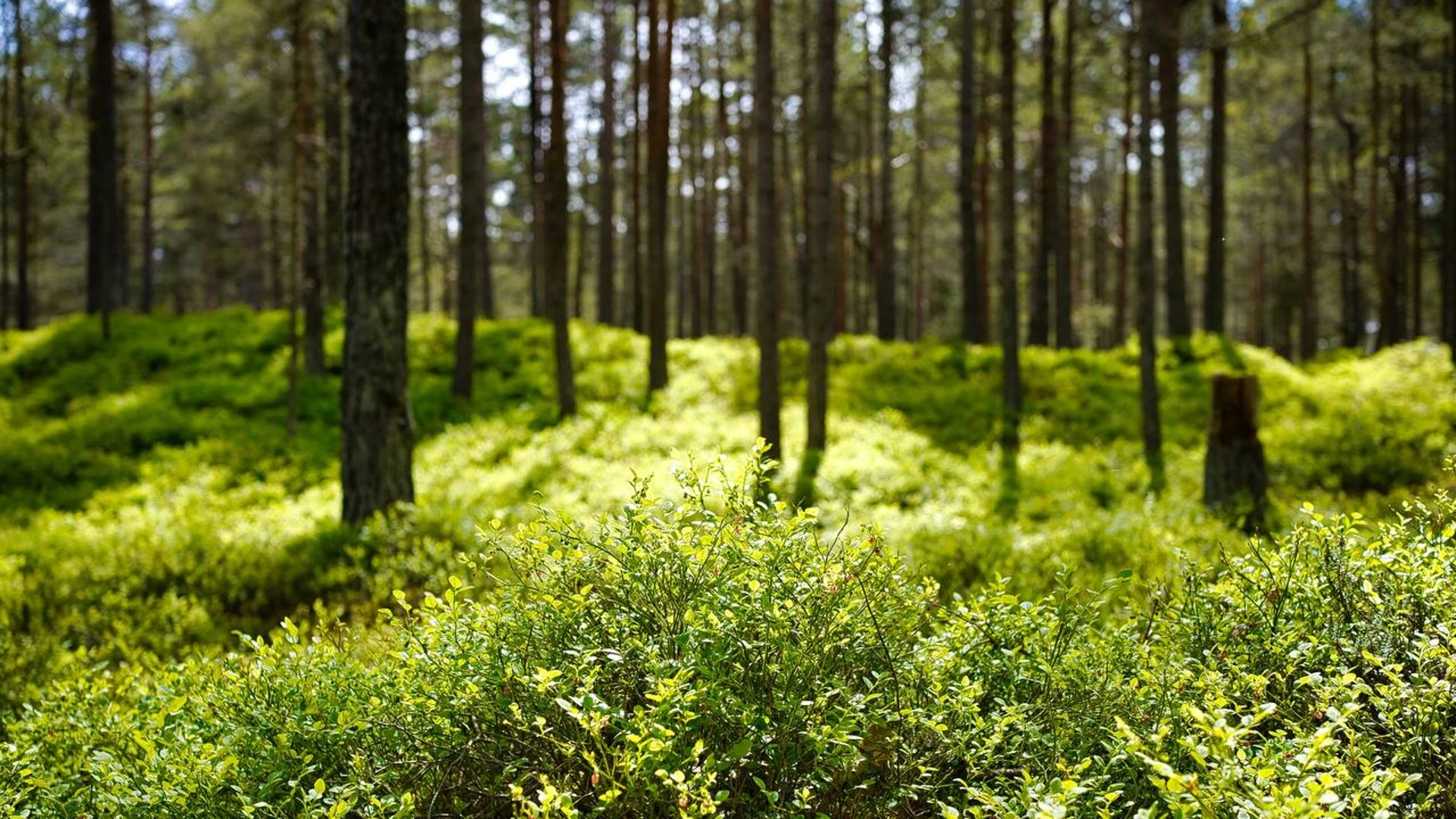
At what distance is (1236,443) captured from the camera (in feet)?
30.4

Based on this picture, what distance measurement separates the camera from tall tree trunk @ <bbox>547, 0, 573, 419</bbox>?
14297 mm

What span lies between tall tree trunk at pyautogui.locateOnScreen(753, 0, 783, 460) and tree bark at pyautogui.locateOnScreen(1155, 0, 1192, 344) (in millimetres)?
5516

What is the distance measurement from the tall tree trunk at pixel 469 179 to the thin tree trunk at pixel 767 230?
5159mm

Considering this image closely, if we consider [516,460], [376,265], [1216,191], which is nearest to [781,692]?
[376,265]

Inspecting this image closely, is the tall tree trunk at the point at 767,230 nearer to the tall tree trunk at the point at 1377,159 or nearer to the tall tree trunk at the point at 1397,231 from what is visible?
the tall tree trunk at the point at 1377,159

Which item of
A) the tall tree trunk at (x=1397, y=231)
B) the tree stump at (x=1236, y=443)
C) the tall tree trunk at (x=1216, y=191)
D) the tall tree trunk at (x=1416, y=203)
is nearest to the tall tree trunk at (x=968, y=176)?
the tall tree trunk at (x=1216, y=191)

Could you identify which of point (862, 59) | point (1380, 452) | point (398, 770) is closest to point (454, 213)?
point (862, 59)

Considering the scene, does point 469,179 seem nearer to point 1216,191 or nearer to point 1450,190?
point 1216,191

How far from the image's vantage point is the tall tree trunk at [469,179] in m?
14.2

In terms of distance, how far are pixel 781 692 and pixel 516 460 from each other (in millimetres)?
9795

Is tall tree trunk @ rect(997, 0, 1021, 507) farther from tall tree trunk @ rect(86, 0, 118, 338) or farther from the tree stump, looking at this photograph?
tall tree trunk @ rect(86, 0, 118, 338)

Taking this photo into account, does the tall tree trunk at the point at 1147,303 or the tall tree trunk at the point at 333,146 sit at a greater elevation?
the tall tree trunk at the point at 333,146

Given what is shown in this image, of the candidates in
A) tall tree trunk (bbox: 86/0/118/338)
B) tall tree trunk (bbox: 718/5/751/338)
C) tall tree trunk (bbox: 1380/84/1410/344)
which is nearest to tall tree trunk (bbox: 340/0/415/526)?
tall tree trunk (bbox: 86/0/118/338)

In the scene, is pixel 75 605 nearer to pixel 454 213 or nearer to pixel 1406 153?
pixel 1406 153
